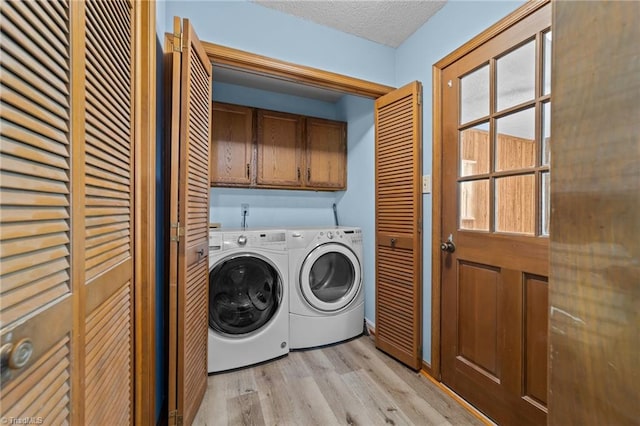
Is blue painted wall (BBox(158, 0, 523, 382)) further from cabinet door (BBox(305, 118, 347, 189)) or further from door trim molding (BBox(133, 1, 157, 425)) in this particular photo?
door trim molding (BBox(133, 1, 157, 425))

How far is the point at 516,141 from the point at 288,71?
4.44 ft

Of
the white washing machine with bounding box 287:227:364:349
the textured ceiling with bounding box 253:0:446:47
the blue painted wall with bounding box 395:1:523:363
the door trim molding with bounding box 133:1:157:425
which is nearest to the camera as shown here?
the door trim molding with bounding box 133:1:157:425

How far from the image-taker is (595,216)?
1.27 ft

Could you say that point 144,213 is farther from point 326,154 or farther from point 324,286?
point 326,154

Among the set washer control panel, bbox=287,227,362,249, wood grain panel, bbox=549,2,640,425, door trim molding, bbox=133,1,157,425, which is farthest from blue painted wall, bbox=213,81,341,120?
wood grain panel, bbox=549,2,640,425

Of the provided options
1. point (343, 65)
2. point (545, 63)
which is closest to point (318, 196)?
point (343, 65)

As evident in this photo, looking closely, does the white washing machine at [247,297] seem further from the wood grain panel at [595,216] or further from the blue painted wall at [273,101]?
the wood grain panel at [595,216]

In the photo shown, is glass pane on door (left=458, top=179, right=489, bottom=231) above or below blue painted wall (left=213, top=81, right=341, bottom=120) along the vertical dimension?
below

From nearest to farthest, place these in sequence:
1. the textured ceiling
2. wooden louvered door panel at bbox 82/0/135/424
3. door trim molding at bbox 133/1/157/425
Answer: wooden louvered door panel at bbox 82/0/135/424
door trim molding at bbox 133/1/157/425
the textured ceiling

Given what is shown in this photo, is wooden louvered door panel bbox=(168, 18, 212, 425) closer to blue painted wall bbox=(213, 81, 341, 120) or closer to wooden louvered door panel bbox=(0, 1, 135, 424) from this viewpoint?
wooden louvered door panel bbox=(0, 1, 135, 424)

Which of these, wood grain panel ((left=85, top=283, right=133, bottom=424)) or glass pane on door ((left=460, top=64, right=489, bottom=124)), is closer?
wood grain panel ((left=85, top=283, right=133, bottom=424))

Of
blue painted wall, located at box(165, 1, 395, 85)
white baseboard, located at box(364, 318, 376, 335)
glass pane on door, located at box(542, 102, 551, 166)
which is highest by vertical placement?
blue painted wall, located at box(165, 1, 395, 85)

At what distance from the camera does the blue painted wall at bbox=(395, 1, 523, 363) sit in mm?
1531

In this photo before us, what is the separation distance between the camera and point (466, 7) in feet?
5.08
